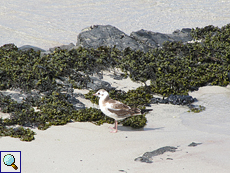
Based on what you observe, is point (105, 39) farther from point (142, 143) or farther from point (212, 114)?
point (142, 143)

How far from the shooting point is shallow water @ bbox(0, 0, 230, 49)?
48.2 ft

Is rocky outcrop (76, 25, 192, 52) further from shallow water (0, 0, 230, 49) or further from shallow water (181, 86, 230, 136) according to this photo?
shallow water (181, 86, 230, 136)

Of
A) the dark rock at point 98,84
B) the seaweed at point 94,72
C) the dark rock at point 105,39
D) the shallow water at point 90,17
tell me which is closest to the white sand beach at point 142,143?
the seaweed at point 94,72

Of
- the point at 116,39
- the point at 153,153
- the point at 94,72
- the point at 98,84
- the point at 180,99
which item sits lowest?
the point at 153,153

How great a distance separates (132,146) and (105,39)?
6951mm

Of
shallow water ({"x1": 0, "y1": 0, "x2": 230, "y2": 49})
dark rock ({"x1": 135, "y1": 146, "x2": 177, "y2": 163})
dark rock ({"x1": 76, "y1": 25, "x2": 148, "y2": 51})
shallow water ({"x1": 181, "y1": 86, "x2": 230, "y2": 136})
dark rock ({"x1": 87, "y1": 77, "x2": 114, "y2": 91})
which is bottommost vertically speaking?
dark rock ({"x1": 135, "y1": 146, "x2": 177, "y2": 163})

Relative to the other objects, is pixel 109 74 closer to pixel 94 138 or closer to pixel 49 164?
pixel 94 138

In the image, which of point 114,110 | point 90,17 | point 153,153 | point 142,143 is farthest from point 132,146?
point 90,17

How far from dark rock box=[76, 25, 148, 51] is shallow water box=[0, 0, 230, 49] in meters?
2.08

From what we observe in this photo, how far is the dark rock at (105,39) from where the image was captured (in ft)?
38.5

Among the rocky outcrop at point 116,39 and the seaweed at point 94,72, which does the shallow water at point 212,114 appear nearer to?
the seaweed at point 94,72

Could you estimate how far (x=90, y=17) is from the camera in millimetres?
16875

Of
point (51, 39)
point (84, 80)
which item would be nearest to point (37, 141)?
point (84, 80)

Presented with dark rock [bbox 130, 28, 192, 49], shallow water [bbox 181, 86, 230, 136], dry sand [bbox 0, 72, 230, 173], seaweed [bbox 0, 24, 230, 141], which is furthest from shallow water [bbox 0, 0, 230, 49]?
dry sand [bbox 0, 72, 230, 173]
